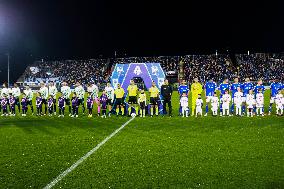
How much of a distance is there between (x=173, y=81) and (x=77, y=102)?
34330 millimetres

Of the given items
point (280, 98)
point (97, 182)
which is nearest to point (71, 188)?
point (97, 182)

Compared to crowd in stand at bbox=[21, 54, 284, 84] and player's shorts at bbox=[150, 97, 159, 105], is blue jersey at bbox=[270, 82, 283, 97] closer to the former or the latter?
player's shorts at bbox=[150, 97, 159, 105]

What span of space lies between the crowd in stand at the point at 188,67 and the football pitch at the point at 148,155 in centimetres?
4301

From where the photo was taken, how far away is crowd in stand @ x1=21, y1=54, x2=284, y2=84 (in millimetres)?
58094

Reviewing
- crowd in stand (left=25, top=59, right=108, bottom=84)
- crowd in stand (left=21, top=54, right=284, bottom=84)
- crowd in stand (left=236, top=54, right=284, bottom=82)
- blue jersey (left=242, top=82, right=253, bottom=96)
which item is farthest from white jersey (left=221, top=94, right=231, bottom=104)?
crowd in stand (left=25, top=59, right=108, bottom=84)

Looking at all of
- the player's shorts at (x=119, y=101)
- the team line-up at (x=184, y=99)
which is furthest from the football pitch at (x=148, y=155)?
the player's shorts at (x=119, y=101)

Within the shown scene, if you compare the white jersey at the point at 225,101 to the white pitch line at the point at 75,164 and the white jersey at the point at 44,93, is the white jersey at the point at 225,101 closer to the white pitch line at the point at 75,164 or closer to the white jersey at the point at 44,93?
the white pitch line at the point at 75,164

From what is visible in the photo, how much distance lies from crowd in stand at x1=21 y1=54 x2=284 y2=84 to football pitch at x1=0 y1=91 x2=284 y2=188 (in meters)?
43.0

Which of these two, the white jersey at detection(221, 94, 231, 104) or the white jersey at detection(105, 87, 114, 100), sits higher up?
the white jersey at detection(105, 87, 114, 100)

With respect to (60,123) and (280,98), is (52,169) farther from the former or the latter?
(280,98)

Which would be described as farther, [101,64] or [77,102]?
[101,64]

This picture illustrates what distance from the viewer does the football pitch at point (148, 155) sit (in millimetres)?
6672

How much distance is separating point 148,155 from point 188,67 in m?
54.4

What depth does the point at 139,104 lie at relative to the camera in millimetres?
18469
